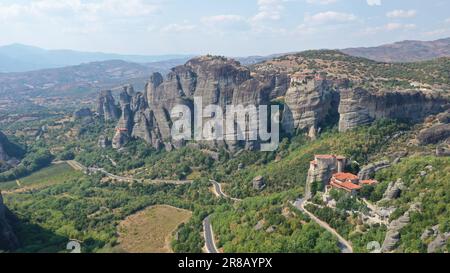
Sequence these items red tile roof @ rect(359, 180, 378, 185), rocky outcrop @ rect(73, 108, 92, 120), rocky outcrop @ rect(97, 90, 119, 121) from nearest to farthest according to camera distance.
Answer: red tile roof @ rect(359, 180, 378, 185)
rocky outcrop @ rect(97, 90, 119, 121)
rocky outcrop @ rect(73, 108, 92, 120)

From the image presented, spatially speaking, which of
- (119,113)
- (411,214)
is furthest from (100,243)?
(119,113)

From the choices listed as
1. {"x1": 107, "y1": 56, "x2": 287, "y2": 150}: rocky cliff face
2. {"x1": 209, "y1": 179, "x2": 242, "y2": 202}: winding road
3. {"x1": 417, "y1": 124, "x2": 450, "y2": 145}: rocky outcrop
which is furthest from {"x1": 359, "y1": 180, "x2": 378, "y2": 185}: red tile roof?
{"x1": 107, "y1": 56, "x2": 287, "y2": 150}: rocky cliff face

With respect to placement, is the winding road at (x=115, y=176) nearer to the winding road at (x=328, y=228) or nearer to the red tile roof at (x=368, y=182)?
the winding road at (x=328, y=228)

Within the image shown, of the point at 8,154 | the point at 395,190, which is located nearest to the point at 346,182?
the point at 395,190

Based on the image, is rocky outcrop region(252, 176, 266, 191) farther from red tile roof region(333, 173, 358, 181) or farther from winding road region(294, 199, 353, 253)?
red tile roof region(333, 173, 358, 181)

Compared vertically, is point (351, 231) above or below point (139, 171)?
above
